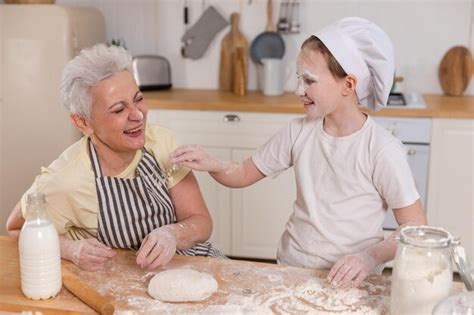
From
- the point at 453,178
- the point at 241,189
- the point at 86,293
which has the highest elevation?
the point at 86,293

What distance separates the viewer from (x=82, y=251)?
1499 millimetres

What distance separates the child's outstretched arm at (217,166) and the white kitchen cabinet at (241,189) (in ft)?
4.42

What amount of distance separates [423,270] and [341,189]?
1.68ft

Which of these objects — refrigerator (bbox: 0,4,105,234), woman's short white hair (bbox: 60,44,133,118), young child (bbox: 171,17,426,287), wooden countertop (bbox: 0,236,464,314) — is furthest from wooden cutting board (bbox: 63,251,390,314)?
refrigerator (bbox: 0,4,105,234)

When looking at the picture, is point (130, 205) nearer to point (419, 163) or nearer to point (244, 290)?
point (244, 290)

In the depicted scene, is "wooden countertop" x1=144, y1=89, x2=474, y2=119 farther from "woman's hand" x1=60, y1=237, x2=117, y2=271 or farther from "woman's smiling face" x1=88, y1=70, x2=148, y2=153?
"woman's hand" x1=60, y1=237, x2=117, y2=271

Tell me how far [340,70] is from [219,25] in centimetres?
228

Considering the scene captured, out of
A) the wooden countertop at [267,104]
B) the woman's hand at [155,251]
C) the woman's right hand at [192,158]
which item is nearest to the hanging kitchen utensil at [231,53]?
the wooden countertop at [267,104]

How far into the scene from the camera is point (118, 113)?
1.68 meters

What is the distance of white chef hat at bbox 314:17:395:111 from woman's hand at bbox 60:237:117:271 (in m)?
0.75

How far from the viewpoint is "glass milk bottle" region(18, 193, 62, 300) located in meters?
1.29

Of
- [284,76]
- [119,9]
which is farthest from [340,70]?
[119,9]

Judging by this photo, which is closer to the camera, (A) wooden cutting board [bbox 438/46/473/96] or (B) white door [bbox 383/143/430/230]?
(B) white door [bbox 383/143/430/230]

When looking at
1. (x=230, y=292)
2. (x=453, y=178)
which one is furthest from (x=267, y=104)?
(x=230, y=292)
